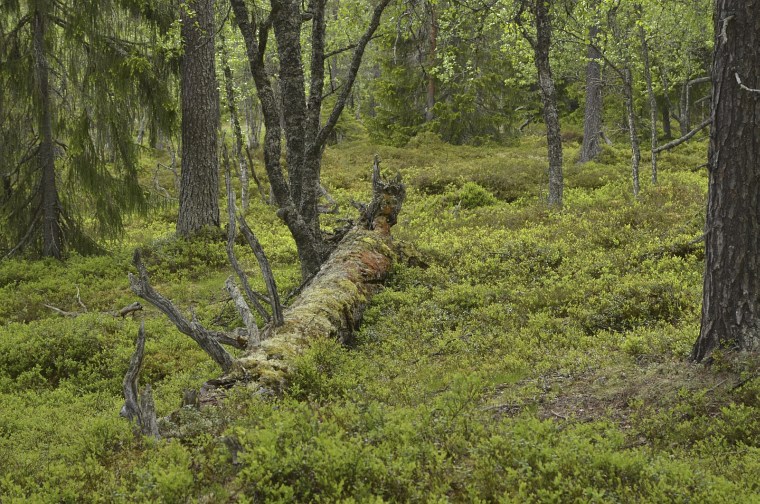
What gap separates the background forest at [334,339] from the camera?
3.81m

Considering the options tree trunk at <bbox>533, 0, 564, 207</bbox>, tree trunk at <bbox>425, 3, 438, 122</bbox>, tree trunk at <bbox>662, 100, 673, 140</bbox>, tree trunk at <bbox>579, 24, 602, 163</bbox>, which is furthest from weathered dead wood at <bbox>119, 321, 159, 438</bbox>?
tree trunk at <bbox>662, 100, 673, 140</bbox>

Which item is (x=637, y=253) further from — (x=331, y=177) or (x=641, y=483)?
(x=331, y=177)

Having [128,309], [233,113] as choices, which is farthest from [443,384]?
[233,113]

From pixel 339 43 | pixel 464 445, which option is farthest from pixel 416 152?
pixel 464 445

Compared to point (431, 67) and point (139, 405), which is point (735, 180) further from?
point (431, 67)

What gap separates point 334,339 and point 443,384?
1478 millimetres

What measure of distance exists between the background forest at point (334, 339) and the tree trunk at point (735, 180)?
0.34 metres

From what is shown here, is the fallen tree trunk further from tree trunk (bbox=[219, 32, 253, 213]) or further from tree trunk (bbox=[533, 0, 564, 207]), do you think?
tree trunk (bbox=[533, 0, 564, 207])

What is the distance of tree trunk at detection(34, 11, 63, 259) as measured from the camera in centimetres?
1288

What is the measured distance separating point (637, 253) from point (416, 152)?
15935mm

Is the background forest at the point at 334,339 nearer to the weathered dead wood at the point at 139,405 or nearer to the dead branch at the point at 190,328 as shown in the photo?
the weathered dead wood at the point at 139,405

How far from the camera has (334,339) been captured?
6.89 metres

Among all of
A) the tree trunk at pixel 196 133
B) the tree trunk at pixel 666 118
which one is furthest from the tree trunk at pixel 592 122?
the tree trunk at pixel 196 133

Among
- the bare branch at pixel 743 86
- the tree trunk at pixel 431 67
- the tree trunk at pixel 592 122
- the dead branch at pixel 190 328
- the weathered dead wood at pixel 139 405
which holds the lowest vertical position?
the weathered dead wood at pixel 139 405
